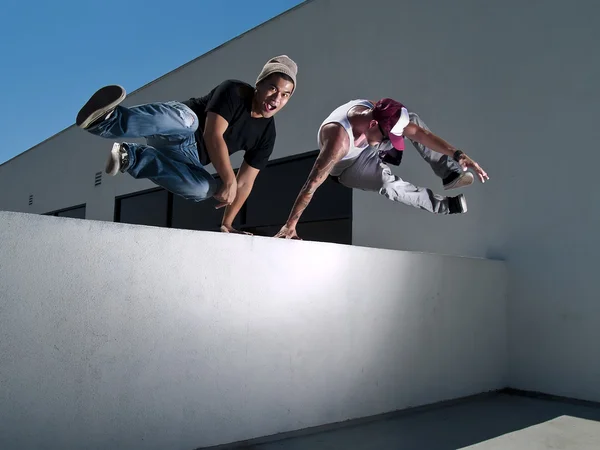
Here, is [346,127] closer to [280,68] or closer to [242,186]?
[280,68]

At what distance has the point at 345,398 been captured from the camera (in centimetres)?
289

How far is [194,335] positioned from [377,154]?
4.49ft

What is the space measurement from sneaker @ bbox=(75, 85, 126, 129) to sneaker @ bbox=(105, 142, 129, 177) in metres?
0.25

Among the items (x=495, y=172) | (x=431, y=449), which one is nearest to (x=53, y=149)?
(x=495, y=172)

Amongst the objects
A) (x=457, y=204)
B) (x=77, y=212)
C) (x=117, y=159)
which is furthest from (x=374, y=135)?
(x=77, y=212)

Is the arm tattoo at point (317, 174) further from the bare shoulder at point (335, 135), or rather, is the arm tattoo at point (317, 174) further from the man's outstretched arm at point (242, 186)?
the man's outstretched arm at point (242, 186)

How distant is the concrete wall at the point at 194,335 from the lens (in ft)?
6.08

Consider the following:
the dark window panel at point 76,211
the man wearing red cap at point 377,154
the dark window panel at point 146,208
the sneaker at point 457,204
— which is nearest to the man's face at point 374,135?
the man wearing red cap at point 377,154

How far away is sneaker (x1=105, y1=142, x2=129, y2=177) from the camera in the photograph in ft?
7.09

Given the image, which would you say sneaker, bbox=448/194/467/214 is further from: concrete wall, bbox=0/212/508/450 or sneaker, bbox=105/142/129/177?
sneaker, bbox=105/142/129/177

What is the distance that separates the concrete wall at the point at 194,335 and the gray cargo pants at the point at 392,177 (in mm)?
396

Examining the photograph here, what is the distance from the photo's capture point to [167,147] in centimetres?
228

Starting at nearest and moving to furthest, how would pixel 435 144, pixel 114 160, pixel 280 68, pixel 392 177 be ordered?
pixel 114 160
pixel 280 68
pixel 435 144
pixel 392 177

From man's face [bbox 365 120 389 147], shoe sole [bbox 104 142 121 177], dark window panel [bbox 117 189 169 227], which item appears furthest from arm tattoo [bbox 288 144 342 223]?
dark window panel [bbox 117 189 169 227]
